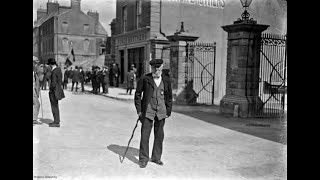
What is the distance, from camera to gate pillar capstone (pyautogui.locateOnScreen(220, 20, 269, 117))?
11258 millimetres

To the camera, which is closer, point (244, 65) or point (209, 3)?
point (244, 65)

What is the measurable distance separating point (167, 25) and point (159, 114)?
12298 mm

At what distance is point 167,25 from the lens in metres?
17.6

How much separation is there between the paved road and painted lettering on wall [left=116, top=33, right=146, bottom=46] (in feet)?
34.8

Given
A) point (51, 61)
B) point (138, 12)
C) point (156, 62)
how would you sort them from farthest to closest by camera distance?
point (138, 12) < point (51, 61) < point (156, 62)

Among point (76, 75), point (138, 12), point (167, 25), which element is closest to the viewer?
point (76, 75)

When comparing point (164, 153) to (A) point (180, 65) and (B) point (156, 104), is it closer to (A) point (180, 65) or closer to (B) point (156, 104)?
(B) point (156, 104)

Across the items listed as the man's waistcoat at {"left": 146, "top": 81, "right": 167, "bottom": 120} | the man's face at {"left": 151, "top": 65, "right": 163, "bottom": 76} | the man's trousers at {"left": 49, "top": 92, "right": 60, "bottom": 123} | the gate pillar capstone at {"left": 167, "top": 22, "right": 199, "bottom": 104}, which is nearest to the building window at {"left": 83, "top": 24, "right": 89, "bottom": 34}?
the man's trousers at {"left": 49, "top": 92, "right": 60, "bottom": 123}

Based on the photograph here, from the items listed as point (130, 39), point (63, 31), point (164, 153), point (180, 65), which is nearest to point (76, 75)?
point (63, 31)

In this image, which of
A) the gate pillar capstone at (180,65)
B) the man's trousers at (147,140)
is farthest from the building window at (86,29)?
the gate pillar capstone at (180,65)

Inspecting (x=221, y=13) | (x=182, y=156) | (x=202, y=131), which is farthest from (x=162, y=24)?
(x=182, y=156)

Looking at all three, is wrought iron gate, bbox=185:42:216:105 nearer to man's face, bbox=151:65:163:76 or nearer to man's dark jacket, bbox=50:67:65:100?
man's dark jacket, bbox=50:67:65:100
